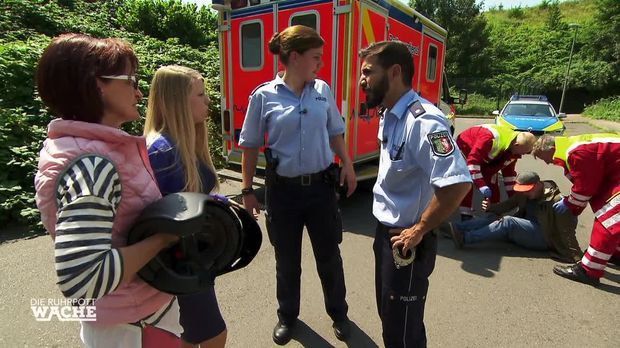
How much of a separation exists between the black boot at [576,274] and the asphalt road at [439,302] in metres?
0.06

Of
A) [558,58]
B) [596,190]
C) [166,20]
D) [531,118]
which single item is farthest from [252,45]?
[558,58]

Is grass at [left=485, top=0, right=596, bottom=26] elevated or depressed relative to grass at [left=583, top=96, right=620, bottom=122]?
elevated

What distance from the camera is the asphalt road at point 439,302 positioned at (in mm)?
2826

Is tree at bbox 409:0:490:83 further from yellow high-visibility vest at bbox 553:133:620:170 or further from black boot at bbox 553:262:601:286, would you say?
black boot at bbox 553:262:601:286

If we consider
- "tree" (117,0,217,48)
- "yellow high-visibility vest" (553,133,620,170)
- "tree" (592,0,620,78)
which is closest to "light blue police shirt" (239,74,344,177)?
"yellow high-visibility vest" (553,133,620,170)

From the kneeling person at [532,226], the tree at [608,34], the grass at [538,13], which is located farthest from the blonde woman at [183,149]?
the grass at [538,13]

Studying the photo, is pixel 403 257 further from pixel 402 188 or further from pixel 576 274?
pixel 576 274

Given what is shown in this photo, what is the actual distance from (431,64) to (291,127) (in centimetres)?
567

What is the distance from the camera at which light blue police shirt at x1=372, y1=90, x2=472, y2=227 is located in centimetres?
172

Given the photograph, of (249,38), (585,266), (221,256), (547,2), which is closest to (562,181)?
(585,266)

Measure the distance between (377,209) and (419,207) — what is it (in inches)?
10.2

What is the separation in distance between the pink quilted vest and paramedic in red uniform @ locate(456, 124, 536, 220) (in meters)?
4.38

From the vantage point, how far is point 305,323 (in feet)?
9.80

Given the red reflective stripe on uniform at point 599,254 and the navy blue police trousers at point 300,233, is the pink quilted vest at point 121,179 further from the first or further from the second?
the red reflective stripe on uniform at point 599,254
